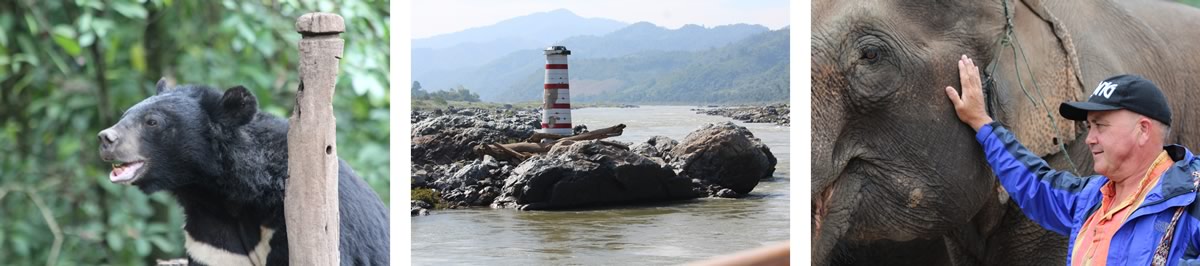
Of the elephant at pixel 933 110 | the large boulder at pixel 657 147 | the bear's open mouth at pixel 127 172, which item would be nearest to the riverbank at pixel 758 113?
the large boulder at pixel 657 147

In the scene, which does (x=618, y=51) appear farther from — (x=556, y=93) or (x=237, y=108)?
(x=237, y=108)

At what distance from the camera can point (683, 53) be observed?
4750 millimetres

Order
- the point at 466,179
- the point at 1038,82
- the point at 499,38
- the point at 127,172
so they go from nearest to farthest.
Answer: the point at 127,172
the point at 1038,82
the point at 499,38
the point at 466,179

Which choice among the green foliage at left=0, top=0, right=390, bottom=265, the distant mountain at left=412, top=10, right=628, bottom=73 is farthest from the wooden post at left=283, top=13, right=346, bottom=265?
the distant mountain at left=412, top=10, right=628, bottom=73

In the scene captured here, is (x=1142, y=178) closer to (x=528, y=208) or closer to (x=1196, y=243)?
(x=1196, y=243)

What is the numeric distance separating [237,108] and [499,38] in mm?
1570

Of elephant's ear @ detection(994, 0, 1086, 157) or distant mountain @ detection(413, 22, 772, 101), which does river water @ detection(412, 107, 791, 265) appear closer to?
distant mountain @ detection(413, 22, 772, 101)

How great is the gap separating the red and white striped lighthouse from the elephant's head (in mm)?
1591

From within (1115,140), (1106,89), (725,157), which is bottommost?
(725,157)

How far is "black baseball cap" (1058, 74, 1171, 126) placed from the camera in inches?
95.6

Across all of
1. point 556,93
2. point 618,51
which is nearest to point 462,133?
point 556,93

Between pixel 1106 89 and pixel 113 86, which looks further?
pixel 113 86

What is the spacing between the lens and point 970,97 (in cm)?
279

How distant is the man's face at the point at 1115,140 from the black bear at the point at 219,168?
1.76m
